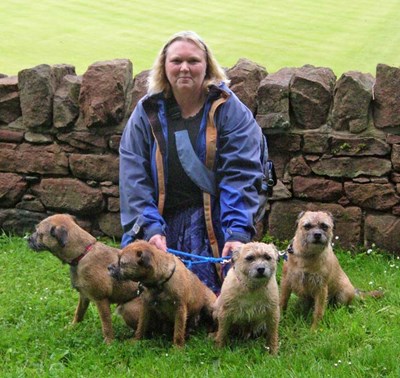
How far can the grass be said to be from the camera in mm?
4723

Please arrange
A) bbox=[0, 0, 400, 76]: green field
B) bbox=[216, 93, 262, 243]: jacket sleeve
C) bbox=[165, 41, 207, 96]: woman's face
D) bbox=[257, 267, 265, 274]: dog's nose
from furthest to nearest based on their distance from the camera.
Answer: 1. bbox=[0, 0, 400, 76]: green field
2. bbox=[165, 41, 207, 96]: woman's face
3. bbox=[216, 93, 262, 243]: jacket sleeve
4. bbox=[257, 267, 265, 274]: dog's nose

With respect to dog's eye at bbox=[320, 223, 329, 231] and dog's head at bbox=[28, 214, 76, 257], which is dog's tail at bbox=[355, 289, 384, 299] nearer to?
dog's eye at bbox=[320, 223, 329, 231]

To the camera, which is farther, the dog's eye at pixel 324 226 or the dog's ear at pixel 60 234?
the dog's eye at pixel 324 226

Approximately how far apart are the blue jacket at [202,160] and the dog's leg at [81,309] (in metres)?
0.59

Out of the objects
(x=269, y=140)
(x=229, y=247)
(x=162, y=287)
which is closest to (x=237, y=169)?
(x=229, y=247)

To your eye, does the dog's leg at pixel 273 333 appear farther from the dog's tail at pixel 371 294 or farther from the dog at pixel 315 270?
the dog's tail at pixel 371 294

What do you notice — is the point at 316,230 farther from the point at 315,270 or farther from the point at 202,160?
the point at 202,160

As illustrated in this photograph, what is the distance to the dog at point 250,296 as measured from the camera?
4992 millimetres

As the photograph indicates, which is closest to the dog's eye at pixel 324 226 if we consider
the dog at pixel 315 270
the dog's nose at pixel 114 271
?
the dog at pixel 315 270

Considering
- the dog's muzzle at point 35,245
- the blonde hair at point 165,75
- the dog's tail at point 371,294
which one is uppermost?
the blonde hair at point 165,75

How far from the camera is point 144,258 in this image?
4906 mm

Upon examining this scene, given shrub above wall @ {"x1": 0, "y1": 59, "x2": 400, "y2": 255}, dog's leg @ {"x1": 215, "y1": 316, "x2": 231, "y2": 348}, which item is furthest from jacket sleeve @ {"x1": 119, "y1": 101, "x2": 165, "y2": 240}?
shrub above wall @ {"x1": 0, "y1": 59, "x2": 400, "y2": 255}

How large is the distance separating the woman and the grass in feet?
2.61

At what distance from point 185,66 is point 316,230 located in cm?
160
